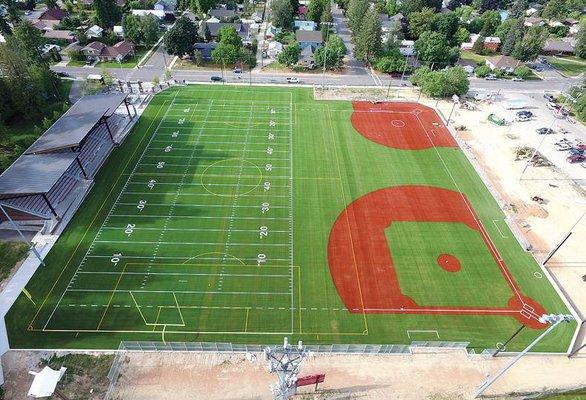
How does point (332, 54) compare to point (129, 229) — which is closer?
point (129, 229)

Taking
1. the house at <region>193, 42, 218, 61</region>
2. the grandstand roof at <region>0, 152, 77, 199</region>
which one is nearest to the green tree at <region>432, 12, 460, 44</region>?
the house at <region>193, 42, 218, 61</region>

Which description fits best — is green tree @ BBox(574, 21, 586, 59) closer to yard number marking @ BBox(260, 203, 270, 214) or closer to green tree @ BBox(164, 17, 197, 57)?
green tree @ BBox(164, 17, 197, 57)

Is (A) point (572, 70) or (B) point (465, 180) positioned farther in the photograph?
(A) point (572, 70)

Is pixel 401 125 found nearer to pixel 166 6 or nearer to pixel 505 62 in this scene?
pixel 505 62

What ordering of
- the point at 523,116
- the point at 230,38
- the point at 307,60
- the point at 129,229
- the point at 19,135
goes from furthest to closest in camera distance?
the point at 307,60 → the point at 230,38 → the point at 523,116 → the point at 19,135 → the point at 129,229

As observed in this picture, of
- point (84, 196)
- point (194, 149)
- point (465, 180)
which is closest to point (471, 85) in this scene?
point (465, 180)

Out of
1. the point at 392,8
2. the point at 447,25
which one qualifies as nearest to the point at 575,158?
the point at 447,25

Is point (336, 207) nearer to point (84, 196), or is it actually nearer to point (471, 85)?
point (84, 196)
